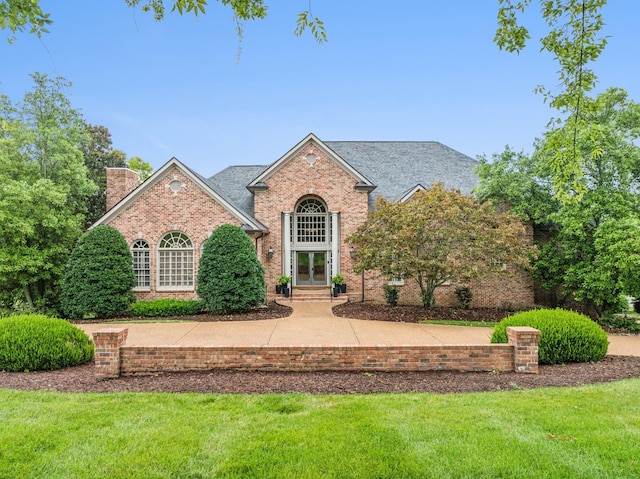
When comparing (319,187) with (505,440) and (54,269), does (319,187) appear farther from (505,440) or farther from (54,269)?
(505,440)

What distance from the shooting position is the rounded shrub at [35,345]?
6.95 metres

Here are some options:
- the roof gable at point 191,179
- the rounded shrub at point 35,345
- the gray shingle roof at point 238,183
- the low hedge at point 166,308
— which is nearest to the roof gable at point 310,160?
the gray shingle roof at point 238,183

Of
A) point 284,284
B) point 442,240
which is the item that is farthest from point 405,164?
point 284,284

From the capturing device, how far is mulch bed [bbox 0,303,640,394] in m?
5.82

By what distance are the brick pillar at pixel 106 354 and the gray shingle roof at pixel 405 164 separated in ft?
47.5

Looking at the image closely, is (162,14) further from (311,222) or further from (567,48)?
(311,222)

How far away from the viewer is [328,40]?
14.3 ft

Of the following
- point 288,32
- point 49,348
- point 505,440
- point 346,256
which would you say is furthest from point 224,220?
point 505,440

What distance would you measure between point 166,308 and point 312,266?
730 cm

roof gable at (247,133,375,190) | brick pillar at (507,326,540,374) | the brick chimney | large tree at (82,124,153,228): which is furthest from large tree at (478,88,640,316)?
large tree at (82,124,153,228)

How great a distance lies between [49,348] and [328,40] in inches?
284

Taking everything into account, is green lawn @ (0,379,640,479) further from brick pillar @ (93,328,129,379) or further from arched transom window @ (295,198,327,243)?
arched transom window @ (295,198,327,243)

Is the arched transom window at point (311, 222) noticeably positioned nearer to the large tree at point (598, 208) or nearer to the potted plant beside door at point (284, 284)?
the potted plant beside door at point (284, 284)

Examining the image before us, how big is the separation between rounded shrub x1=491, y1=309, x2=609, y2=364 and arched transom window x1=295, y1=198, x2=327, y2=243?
1223 centimetres
